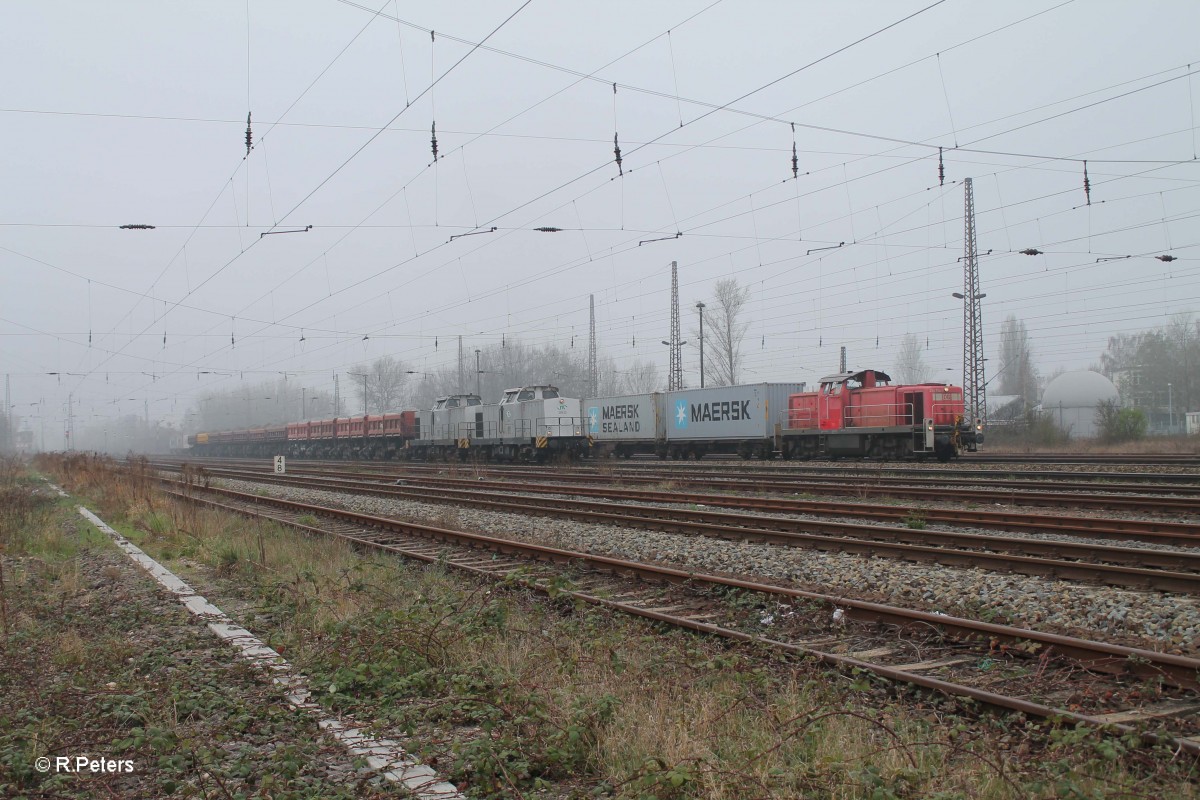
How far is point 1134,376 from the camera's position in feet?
229

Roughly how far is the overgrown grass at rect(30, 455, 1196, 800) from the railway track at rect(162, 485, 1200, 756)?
0.64 ft

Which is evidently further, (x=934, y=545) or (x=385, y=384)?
(x=385, y=384)

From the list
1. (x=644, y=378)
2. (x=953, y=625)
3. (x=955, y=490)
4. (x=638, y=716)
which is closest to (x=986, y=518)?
(x=955, y=490)

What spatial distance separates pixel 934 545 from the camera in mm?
10680

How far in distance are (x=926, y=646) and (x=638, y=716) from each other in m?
2.82

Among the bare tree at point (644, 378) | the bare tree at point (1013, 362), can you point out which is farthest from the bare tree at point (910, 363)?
the bare tree at point (644, 378)

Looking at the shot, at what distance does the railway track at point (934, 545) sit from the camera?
8.30m

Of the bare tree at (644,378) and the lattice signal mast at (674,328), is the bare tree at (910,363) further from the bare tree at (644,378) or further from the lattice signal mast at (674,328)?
the lattice signal mast at (674,328)

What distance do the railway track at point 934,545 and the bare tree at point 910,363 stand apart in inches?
2633

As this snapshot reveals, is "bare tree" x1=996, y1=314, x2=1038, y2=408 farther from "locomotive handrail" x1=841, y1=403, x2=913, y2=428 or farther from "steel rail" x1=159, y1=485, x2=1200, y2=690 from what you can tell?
"steel rail" x1=159, y1=485, x2=1200, y2=690

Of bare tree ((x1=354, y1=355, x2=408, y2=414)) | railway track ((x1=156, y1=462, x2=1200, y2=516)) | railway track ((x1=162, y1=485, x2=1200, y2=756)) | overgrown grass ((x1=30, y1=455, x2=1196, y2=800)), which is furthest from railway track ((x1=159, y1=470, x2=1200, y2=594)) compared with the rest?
bare tree ((x1=354, y1=355, x2=408, y2=414))

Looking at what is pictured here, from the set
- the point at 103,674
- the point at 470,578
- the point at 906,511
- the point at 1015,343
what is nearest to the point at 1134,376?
the point at 1015,343

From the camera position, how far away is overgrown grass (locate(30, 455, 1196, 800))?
3703 millimetres

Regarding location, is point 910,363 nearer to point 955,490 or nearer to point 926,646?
point 955,490
